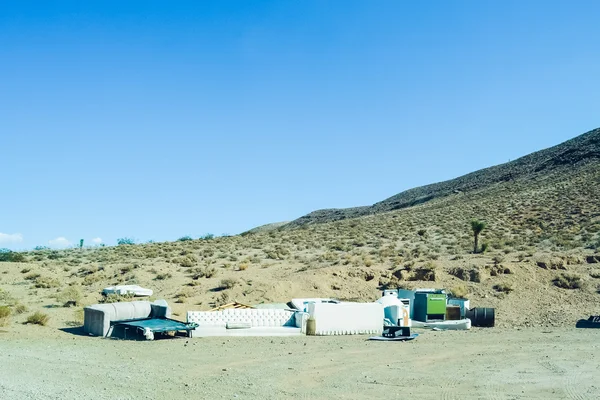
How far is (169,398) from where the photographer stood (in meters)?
14.1

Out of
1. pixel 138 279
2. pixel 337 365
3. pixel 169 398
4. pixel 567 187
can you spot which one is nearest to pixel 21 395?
pixel 169 398

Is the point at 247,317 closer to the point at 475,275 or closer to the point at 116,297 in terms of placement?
the point at 116,297

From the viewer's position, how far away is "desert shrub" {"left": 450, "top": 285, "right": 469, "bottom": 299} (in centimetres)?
3819

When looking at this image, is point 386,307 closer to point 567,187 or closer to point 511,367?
point 511,367

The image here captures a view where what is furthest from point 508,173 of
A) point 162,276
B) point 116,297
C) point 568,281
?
point 116,297

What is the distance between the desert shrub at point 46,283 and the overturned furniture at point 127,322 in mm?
14002

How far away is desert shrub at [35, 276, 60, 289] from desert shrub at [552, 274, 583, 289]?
93.9ft

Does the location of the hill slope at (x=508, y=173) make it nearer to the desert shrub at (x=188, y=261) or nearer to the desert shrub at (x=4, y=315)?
the desert shrub at (x=188, y=261)

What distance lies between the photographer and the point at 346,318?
28.2m

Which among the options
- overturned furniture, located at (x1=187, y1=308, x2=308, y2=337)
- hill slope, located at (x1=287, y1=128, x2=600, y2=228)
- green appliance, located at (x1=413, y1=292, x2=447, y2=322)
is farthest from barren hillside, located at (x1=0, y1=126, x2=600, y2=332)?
hill slope, located at (x1=287, y1=128, x2=600, y2=228)

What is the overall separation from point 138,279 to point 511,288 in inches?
868

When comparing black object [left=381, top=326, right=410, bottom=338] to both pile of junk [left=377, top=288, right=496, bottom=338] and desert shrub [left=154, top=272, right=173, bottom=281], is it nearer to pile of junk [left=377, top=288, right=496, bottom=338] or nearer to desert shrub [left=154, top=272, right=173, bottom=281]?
pile of junk [left=377, top=288, right=496, bottom=338]

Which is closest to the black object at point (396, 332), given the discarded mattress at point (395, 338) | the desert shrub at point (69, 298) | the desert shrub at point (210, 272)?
the discarded mattress at point (395, 338)

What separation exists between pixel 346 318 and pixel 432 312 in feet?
18.0
